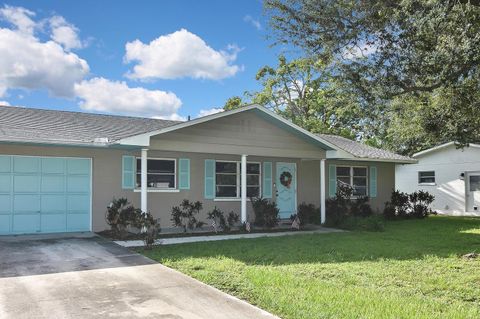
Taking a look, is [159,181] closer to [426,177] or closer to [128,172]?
[128,172]

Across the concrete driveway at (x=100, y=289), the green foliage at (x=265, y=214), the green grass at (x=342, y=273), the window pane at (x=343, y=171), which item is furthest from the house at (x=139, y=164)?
the green grass at (x=342, y=273)

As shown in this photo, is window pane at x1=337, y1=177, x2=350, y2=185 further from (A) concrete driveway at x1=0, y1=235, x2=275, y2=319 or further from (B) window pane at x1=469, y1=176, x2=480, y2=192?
(A) concrete driveway at x1=0, y1=235, x2=275, y2=319

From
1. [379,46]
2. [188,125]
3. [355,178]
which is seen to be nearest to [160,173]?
[188,125]

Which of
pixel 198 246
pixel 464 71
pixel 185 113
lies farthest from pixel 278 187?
pixel 464 71

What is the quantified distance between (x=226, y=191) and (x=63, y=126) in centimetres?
563

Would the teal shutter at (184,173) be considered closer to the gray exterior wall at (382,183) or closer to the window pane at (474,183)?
the gray exterior wall at (382,183)

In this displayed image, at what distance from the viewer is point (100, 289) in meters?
6.43

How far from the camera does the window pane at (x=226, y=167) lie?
14.9m

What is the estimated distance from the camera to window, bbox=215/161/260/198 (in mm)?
14891

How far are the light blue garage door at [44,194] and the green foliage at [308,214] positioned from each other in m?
7.04

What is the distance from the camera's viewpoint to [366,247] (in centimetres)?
1047

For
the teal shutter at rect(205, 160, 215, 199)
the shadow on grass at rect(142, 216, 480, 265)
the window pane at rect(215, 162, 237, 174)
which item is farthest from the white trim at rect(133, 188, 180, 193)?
the shadow on grass at rect(142, 216, 480, 265)

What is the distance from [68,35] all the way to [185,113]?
5.33 meters

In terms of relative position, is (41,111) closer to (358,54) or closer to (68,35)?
(68,35)
